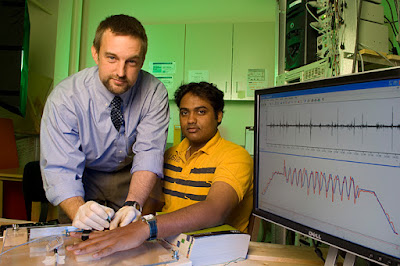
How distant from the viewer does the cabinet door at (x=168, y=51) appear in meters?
3.20

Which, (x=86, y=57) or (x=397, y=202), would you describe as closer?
(x=397, y=202)

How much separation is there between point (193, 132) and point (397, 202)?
1.01 m

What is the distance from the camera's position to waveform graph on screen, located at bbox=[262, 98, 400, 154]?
1.90 feet

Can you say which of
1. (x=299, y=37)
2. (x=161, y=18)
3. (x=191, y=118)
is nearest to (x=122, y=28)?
(x=191, y=118)

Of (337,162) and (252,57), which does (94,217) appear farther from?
(252,57)

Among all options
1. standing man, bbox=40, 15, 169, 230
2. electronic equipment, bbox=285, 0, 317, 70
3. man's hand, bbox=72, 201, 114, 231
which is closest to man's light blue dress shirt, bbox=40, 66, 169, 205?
standing man, bbox=40, 15, 169, 230

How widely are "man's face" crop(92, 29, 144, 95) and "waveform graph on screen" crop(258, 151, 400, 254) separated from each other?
60 centimetres

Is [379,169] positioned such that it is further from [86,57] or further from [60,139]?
[86,57]

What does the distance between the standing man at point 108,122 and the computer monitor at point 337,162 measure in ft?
1.65

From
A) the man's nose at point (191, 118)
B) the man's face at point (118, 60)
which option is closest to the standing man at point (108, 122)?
the man's face at point (118, 60)

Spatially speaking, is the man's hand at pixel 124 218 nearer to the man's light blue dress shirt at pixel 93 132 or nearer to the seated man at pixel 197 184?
the seated man at pixel 197 184

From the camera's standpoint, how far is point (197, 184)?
1328 millimetres

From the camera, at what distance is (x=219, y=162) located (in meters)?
1.33

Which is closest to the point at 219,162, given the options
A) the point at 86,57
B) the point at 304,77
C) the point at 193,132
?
the point at 193,132
